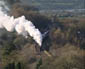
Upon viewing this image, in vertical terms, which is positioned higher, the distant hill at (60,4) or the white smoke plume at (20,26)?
the distant hill at (60,4)

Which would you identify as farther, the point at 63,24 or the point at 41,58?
the point at 63,24

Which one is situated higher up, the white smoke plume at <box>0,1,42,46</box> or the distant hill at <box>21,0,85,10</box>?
the distant hill at <box>21,0,85,10</box>

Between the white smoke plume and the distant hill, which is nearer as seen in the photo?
the white smoke plume

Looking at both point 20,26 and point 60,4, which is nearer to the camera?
point 20,26

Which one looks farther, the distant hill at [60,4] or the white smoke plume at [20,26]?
the distant hill at [60,4]

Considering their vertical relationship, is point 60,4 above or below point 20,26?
above

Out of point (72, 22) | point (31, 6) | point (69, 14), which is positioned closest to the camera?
point (72, 22)

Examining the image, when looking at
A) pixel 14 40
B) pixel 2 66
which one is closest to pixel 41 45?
pixel 14 40

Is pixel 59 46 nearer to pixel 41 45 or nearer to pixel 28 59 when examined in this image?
pixel 41 45
